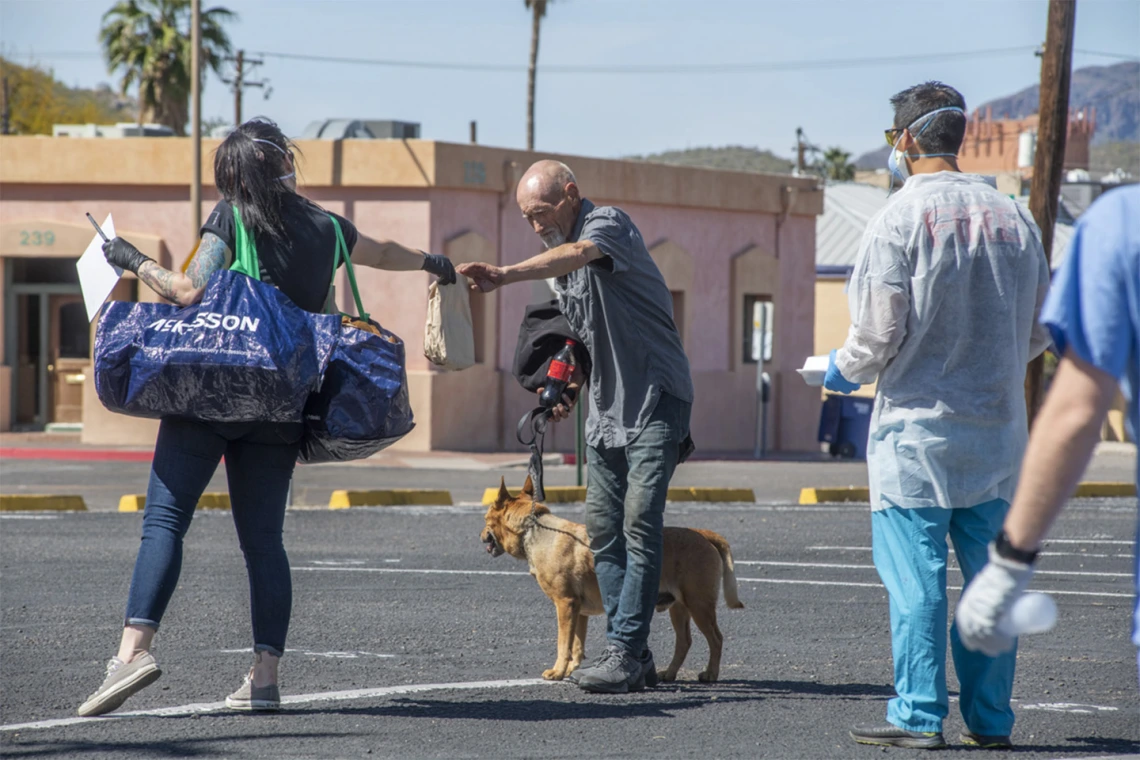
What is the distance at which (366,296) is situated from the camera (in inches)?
967

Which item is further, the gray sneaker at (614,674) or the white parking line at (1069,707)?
the gray sneaker at (614,674)

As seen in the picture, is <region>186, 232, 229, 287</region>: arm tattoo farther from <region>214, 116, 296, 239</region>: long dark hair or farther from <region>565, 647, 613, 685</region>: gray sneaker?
<region>565, 647, 613, 685</region>: gray sneaker

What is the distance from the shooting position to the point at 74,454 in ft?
75.5

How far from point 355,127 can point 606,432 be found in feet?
70.1

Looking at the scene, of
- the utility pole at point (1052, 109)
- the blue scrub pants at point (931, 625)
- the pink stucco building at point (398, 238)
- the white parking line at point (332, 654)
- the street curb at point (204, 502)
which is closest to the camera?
the blue scrub pants at point (931, 625)

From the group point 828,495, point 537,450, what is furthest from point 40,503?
point 537,450

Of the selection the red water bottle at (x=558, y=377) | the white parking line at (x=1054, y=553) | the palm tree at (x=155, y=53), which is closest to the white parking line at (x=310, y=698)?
the red water bottle at (x=558, y=377)

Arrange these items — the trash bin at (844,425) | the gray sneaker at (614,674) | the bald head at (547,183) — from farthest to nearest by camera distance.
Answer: the trash bin at (844,425), the bald head at (547,183), the gray sneaker at (614,674)

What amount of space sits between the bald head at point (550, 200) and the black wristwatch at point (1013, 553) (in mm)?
3151

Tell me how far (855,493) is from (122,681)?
41.6 feet

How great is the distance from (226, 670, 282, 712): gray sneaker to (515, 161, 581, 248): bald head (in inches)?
76.6

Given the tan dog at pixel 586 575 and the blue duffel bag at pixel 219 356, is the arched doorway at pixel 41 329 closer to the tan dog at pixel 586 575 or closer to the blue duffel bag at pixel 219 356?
the tan dog at pixel 586 575

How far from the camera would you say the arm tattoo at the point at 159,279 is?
16.8ft

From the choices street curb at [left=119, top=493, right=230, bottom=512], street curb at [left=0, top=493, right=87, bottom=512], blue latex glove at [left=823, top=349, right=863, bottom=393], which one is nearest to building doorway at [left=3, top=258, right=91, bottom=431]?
street curb at [left=0, top=493, right=87, bottom=512]
